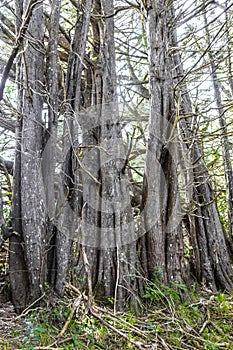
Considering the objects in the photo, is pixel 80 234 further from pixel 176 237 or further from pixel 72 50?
pixel 72 50

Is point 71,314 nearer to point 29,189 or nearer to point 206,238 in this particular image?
point 29,189

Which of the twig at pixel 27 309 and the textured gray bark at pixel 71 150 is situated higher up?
the textured gray bark at pixel 71 150

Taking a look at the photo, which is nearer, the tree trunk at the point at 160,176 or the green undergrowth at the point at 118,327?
the green undergrowth at the point at 118,327

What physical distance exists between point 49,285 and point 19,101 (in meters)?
1.73

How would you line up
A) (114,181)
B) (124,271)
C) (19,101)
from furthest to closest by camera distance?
(114,181) < (124,271) < (19,101)

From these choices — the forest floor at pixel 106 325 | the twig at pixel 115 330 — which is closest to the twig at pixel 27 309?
the forest floor at pixel 106 325

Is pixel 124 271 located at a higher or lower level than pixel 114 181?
lower

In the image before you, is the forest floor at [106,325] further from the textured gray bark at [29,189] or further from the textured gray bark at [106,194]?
the textured gray bark at [106,194]

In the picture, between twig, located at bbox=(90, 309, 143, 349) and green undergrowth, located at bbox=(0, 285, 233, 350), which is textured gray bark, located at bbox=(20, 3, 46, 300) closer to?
green undergrowth, located at bbox=(0, 285, 233, 350)

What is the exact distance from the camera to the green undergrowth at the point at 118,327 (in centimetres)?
233

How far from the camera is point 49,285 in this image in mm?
2865

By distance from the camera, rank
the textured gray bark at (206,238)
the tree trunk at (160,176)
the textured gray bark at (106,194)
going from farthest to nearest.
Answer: the textured gray bark at (206,238)
the tree trunk at (160,176)
the textured gray bark at (106,194)

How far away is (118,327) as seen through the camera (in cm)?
272

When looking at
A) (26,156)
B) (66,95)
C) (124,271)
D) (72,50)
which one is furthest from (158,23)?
(124,271)
